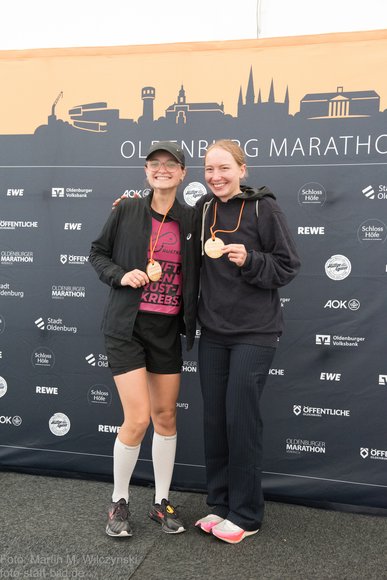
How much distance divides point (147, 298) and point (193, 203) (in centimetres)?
77

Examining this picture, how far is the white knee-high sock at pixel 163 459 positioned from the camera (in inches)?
98.2

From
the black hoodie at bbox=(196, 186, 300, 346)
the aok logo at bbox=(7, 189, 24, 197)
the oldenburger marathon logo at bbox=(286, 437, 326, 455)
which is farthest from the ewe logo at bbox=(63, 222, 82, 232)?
the oldenburger marathon logo at bbox=(286, 437, 326, 455)

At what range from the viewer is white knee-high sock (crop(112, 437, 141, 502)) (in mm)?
2400

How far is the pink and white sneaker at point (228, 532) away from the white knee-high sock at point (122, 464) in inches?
15.8

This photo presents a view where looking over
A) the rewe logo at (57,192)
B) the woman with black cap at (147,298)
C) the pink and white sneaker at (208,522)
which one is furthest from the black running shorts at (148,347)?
the rewe logo at (57,192)

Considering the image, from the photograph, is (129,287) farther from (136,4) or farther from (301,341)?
(136,4)

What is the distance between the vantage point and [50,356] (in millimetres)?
3109

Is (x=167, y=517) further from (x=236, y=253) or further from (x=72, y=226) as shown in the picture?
(x=72, y=226)

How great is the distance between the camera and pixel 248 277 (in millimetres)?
2262

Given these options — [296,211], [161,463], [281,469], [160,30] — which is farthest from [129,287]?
[160,30]

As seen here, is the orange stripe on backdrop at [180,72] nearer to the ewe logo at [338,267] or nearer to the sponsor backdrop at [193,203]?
Answer: the sponsor backdrop at [193,203]

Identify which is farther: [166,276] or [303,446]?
[303,446]

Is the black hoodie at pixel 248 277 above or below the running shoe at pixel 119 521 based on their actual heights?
above

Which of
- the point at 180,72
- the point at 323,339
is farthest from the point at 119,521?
the point at 180,72
